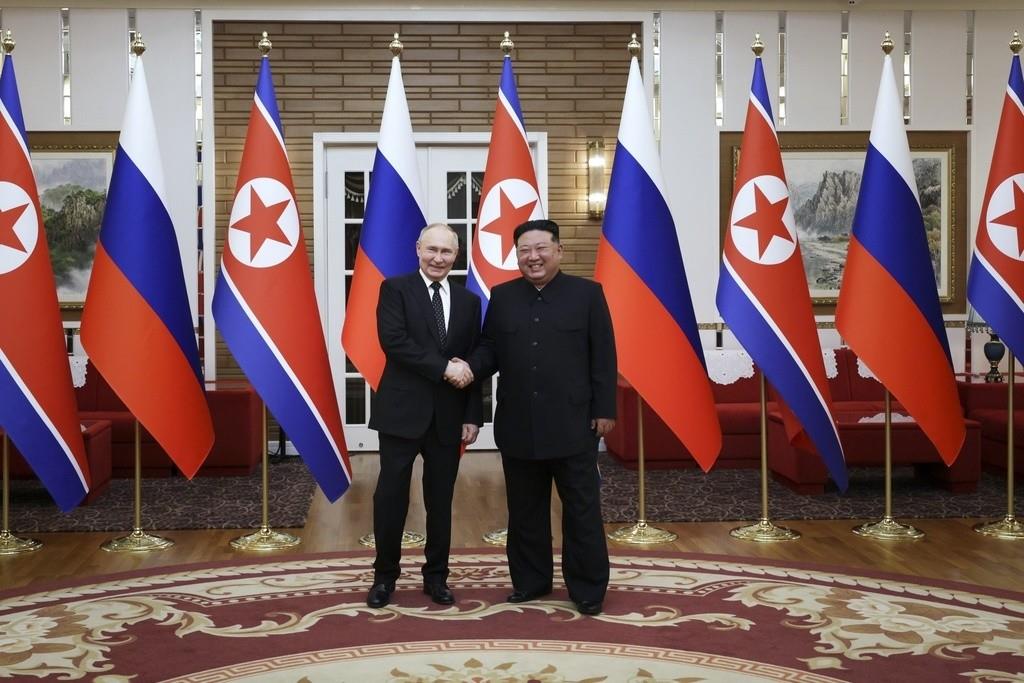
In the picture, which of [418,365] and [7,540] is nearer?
[418,365]

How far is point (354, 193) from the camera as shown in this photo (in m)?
8.20

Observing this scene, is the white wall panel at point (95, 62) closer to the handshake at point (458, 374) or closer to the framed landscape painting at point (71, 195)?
the framed landscape painting at point (71, 195)

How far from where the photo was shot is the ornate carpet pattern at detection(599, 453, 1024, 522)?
225 inches

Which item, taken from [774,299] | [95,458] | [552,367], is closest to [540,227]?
[552,367]

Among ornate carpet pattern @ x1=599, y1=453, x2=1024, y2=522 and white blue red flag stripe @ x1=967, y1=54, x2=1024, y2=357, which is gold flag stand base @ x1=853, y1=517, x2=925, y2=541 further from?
white blue red flag stripe @ x1=967, y1=54, x2=1024, y2=357

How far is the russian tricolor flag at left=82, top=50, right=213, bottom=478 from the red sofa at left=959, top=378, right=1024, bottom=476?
16.3 ft

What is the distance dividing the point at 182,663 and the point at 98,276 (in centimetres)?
222

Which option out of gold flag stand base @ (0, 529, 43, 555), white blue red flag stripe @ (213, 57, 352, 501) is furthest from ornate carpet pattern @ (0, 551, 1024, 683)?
gold flag stand base @ (0, 529, 43, 555)

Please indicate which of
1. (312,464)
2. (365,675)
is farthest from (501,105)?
(365,675)

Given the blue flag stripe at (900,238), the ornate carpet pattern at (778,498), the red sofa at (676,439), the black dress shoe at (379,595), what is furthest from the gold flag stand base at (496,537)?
the blue flag stripe at (900,238)

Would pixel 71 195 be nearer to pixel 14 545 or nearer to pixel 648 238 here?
pixel 14 545

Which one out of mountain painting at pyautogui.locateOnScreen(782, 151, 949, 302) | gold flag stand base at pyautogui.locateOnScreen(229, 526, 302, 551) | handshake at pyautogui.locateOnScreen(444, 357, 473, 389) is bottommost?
gold flag stand base at pyautogui.locateOnScreen(229, 526, 302, 551)

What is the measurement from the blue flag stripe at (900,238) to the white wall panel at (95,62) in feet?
18.5

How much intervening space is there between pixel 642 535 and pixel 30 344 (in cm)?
302
